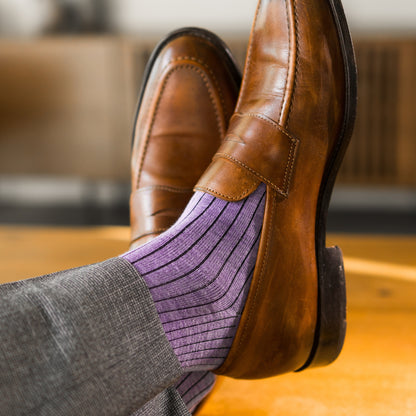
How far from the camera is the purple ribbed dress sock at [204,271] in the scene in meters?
0.50

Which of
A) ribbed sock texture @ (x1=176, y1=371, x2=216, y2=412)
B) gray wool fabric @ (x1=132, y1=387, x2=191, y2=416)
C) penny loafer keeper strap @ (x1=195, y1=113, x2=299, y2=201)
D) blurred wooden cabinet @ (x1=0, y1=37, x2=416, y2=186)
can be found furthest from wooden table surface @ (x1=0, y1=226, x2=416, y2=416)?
blurred wooden cabinet @ (x1=0, y1=37, x2=416, y2=186)

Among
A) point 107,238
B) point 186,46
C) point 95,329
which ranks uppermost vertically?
point 186,46

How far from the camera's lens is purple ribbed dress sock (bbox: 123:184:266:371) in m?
0.50

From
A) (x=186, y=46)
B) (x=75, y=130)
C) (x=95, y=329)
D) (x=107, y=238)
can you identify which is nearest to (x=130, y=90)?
(x=75, y=130)

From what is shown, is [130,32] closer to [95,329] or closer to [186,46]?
[186,46]

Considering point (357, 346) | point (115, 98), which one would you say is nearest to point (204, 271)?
point (357, 346)

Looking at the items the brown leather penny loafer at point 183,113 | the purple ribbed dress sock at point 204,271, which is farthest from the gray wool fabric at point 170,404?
the brown leather penny loafer at point 183,113

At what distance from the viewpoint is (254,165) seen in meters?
0.64

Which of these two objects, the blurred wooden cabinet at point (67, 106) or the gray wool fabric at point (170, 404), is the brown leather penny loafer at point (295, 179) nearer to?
the gray wool fabric at point (170, 404)

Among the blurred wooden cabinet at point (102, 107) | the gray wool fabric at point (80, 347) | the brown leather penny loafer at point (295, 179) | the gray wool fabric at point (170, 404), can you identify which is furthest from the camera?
the blurred wooden cabinet at point (102, 107)

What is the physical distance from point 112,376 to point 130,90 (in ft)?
4.99

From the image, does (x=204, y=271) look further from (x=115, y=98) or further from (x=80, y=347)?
(x=115, y=98)

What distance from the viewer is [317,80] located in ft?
2.19

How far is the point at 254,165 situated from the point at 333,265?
169 mm
